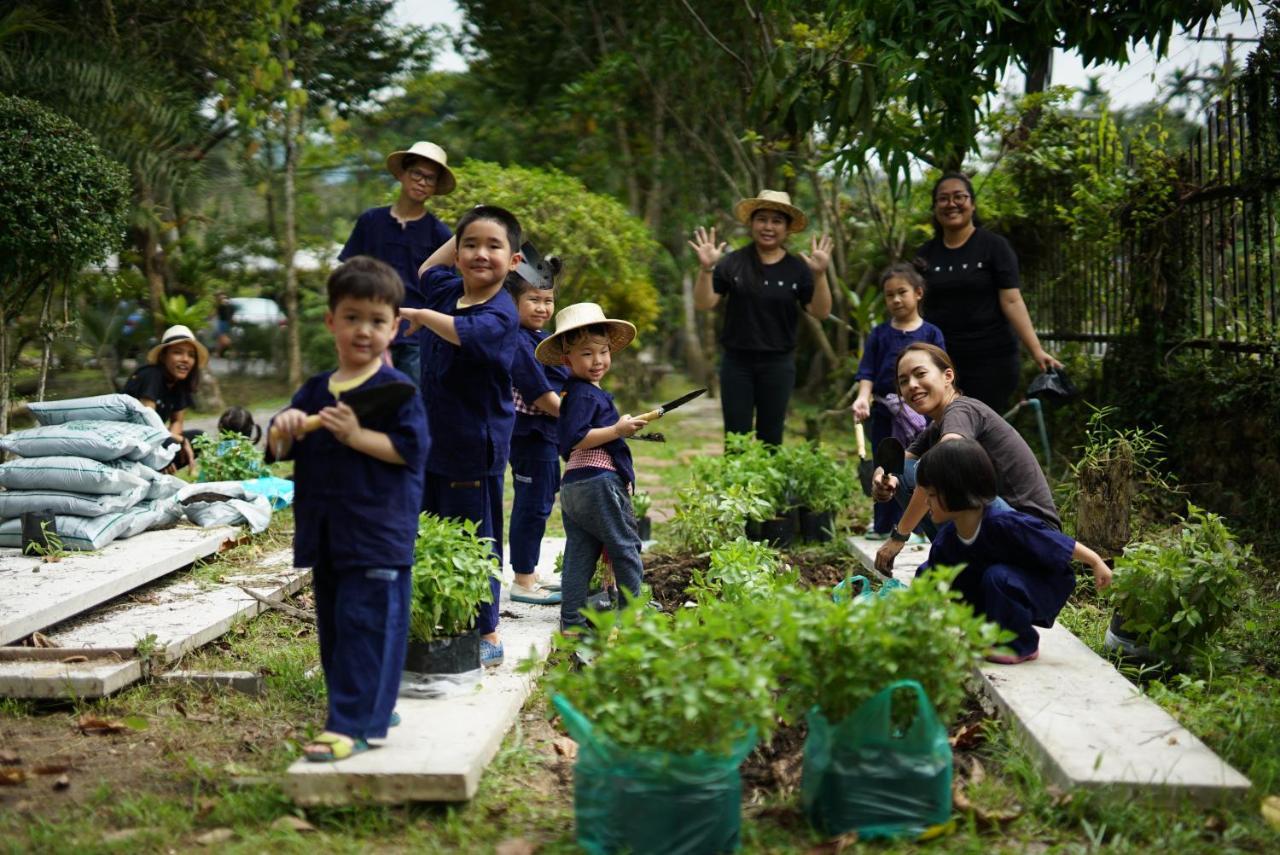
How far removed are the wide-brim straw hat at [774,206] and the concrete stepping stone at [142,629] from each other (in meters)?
3.43

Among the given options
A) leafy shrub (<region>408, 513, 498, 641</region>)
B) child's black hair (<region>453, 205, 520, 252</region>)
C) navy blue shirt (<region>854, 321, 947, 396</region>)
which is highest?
child's black hair (<region>453, 205, 520, 252</region>)

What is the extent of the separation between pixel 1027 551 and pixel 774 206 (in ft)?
11.4

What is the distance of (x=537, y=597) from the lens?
18.4 ft

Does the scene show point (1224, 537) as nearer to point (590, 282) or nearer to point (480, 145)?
point (590, 282)

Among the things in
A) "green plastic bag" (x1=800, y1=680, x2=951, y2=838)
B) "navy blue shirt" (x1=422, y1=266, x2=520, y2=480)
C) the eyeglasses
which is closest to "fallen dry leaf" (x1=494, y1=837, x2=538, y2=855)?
"green plastic bag" (x1=800, y1=680, x2=951, y2=838)

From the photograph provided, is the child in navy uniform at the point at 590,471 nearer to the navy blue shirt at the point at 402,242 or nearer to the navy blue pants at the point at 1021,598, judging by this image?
the navy blue shirt at the point at 402,242

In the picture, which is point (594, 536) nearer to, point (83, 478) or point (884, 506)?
point (884, 506)

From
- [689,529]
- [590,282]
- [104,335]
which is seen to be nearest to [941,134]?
[689,529]

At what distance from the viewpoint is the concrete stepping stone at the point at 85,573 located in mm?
4566

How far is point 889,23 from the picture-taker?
596 cm

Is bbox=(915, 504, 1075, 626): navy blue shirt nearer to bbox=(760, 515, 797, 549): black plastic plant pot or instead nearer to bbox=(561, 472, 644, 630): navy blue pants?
bbox=(561, 472, 644, 630): navy blue pants

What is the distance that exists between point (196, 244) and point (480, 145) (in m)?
4.84

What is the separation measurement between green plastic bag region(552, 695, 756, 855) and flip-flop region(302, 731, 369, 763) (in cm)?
74

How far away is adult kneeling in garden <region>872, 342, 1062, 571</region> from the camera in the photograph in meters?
4.53
